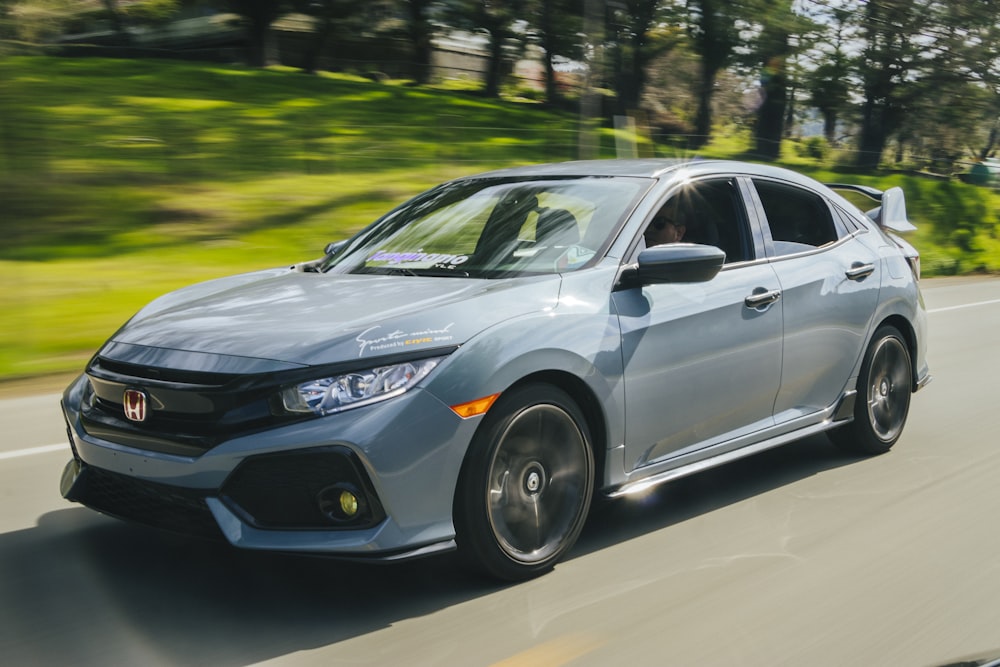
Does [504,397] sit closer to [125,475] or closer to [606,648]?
[606,648]

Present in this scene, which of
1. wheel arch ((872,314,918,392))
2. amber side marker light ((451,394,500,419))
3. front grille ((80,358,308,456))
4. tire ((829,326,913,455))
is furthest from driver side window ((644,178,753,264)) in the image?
front grille ((80,358,308,456))

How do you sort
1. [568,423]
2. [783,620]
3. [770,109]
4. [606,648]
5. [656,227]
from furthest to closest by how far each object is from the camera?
[770,109] → [656,227] → [568,423] → [783,620] → [606,648]

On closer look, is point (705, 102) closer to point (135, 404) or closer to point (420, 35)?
point (420, 35)

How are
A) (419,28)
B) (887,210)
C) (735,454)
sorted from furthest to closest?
(419,28)
(887,210)
(735,454)

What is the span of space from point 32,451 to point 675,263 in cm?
357

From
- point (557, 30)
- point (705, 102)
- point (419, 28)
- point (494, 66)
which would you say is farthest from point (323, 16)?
point (705, 102)

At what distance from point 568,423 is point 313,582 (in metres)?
1.08

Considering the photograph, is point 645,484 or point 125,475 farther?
point 645,484

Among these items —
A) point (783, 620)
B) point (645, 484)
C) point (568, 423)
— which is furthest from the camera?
point (645, 484)

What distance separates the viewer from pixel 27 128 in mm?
19266

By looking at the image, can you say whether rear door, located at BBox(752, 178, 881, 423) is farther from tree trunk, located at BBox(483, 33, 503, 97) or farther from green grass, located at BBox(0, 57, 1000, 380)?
tree trunk, located at BBox(483, 33, 503, 97)

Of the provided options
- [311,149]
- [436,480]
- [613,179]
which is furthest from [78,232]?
[436,480]

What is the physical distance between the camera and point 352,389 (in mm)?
3523

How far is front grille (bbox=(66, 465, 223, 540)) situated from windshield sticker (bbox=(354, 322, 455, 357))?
693 mm
